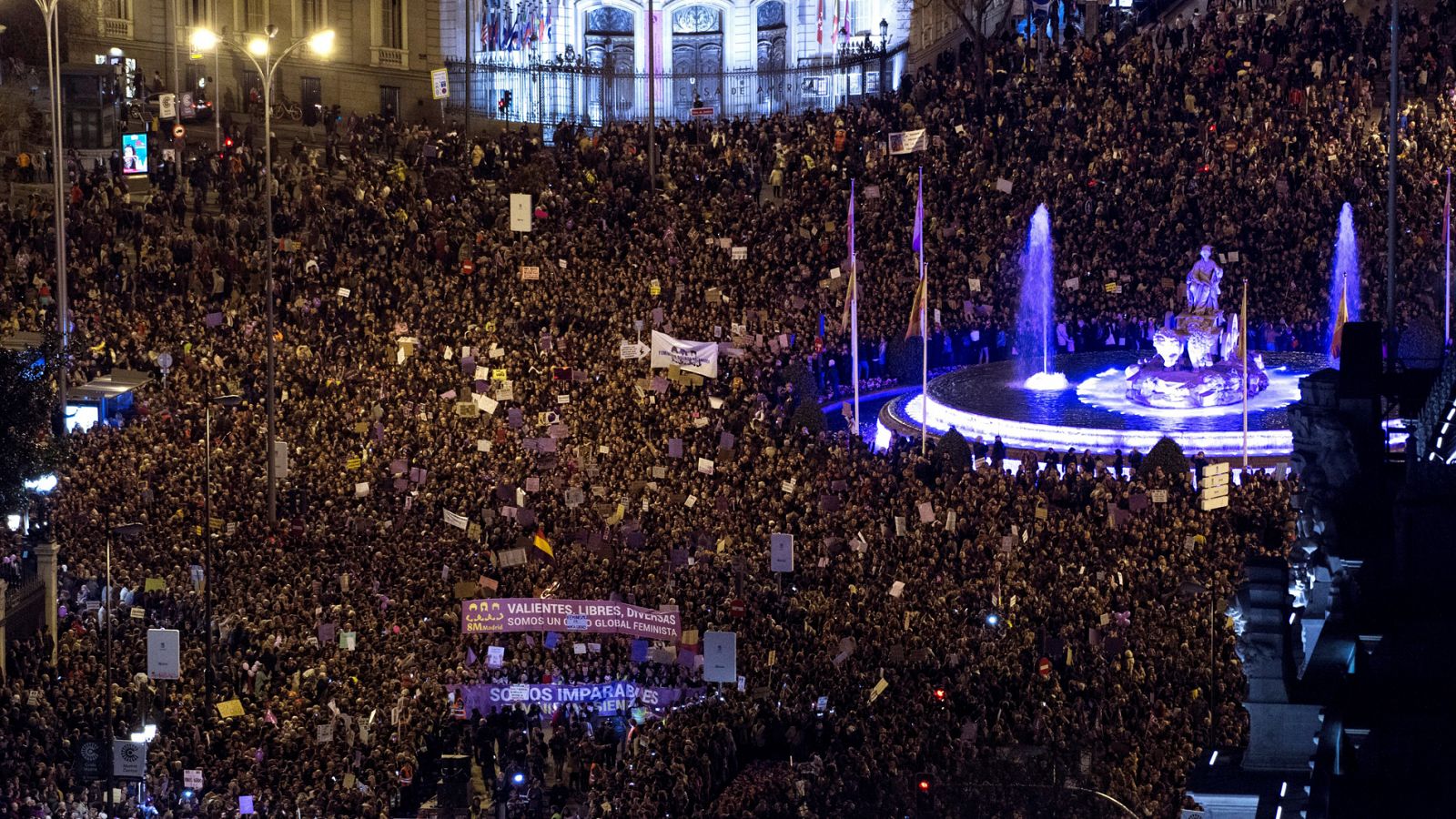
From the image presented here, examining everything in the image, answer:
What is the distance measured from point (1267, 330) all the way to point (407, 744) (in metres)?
22.4

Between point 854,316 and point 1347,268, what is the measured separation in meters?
10.6

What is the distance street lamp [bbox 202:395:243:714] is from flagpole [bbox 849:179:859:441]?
11.6m

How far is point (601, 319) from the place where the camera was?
45094mm

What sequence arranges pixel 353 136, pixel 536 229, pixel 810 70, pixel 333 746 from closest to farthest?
1. pixel 333 746
2. pixel 536 229
3. pixel 353 136
4. pixel 810 70

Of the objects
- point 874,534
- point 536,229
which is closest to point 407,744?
point 874,534

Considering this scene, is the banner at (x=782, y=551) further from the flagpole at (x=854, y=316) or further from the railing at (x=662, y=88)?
the railing at (x=662, y=88)

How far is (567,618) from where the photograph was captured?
33.4m

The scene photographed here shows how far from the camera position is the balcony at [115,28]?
59.0 meters

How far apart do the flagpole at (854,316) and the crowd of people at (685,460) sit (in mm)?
503

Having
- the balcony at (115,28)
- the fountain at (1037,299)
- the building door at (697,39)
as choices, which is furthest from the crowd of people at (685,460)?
the building door at (697,39)

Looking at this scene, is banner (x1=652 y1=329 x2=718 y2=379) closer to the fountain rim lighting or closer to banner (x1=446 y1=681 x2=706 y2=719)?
the fountain rim lighting

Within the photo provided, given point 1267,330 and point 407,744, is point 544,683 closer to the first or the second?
point 407,744

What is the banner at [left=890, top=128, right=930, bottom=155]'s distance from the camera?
49969mm

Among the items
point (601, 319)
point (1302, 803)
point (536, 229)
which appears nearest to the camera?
point (1302, 803)
